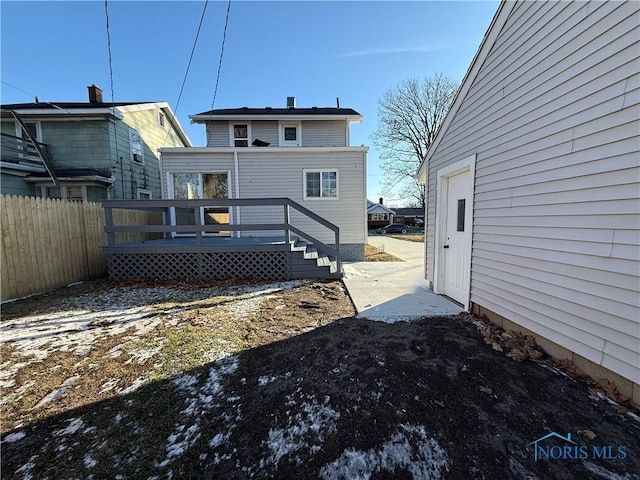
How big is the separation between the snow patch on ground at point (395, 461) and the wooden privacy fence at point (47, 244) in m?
6.41

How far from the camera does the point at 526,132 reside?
306cm

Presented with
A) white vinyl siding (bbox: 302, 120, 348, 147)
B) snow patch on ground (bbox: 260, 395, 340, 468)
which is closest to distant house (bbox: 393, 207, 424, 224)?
white vinyl siding (bbox: 302, 120, 348, 147)

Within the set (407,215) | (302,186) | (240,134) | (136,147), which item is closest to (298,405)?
(302,186)

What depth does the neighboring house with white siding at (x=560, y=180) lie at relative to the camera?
6.77 ft

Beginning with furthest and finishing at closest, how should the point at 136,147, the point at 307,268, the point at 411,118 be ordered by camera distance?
the point at 411,118 < the point at 136,147 < the point at 307,268

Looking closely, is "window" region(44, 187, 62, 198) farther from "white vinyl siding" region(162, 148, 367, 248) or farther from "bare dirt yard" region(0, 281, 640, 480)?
"bare dirt yard" region(0, 281, 640, 480)

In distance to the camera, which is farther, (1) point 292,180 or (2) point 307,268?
(1) point 292,180

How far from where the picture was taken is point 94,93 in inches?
510

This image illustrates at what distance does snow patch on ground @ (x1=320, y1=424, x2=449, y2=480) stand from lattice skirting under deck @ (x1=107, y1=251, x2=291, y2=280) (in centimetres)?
481

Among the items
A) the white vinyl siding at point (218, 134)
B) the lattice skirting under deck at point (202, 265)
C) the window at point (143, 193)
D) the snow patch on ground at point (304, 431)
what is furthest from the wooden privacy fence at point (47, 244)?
the window at point (143, 193)

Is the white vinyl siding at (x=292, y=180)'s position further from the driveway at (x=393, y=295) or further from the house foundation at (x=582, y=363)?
the house foundation at (x=582, y=363)

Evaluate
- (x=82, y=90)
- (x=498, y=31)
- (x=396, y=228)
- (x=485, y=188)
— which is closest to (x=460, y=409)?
A: (x=485, y=188)

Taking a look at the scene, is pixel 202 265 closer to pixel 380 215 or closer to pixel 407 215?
pixel 380 215

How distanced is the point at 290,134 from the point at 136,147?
7405 mm
